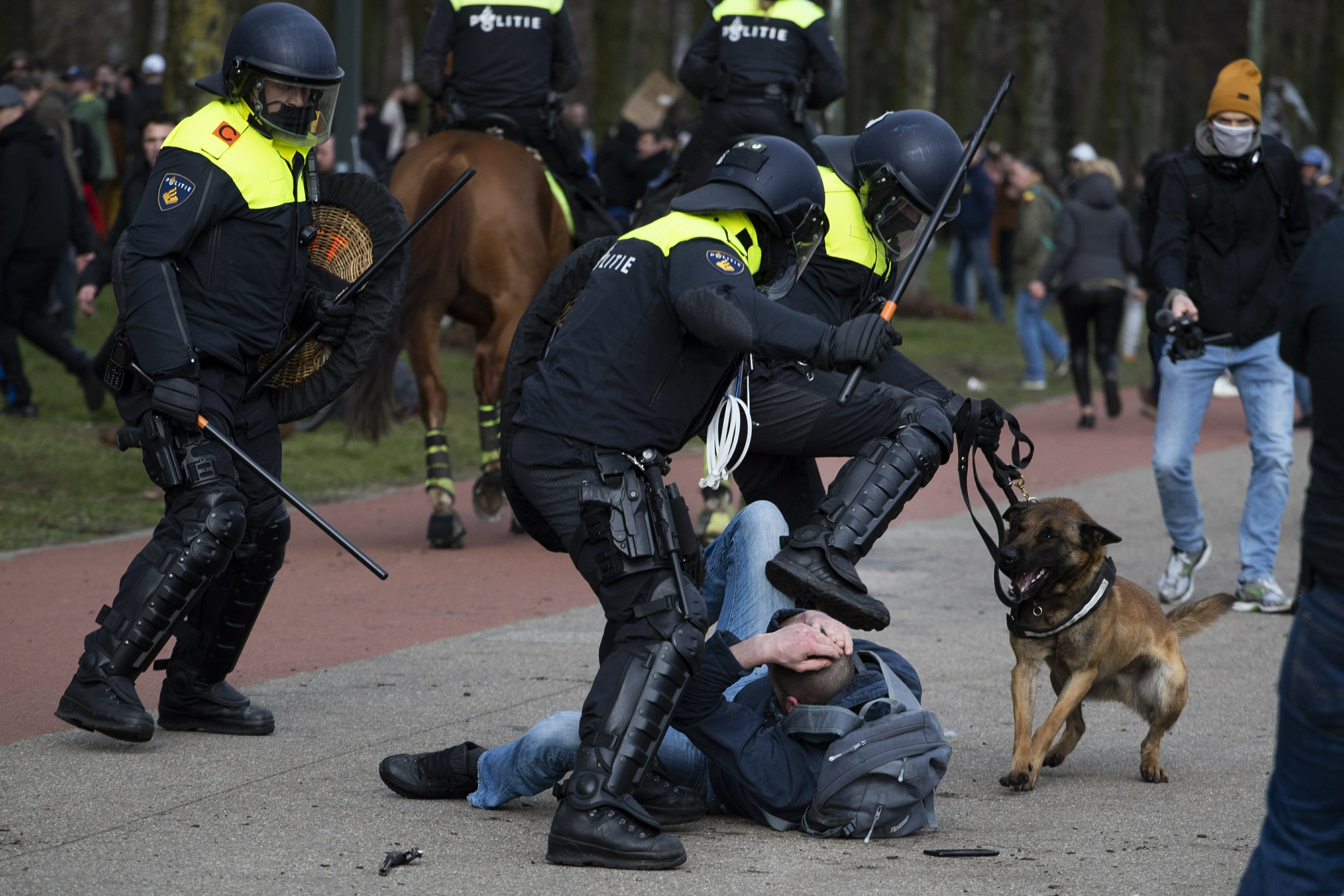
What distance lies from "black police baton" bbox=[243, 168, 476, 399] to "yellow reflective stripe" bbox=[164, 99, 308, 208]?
0.44 metres

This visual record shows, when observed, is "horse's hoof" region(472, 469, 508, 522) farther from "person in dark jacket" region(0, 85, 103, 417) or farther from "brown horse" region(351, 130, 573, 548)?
"person in dark jacket" region(0, 85, 103, 417)

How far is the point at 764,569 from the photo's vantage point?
436 cm

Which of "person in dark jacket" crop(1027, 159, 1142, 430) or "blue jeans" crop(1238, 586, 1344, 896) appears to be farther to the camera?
"person in dark jacket" crop(1027, 159, 1142, 430)

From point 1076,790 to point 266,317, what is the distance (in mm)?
2824

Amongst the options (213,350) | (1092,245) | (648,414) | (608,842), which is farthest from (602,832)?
(1092,245)

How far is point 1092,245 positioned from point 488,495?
Answer: 7.36 meters

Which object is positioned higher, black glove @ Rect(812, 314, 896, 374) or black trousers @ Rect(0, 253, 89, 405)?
black glove @ Rect(812, 314, 896, 374)

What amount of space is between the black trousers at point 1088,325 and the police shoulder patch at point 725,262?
10.4 meters

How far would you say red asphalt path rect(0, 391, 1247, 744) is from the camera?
6020 millimetres

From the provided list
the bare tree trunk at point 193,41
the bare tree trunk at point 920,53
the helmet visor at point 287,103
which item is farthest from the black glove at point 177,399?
the bare tree trunk at point 920,53

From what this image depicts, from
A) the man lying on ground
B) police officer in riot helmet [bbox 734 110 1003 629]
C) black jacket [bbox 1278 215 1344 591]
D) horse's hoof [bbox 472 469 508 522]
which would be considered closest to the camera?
black jacket [bbox 1278 215 1344 591]

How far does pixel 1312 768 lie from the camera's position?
2.95m

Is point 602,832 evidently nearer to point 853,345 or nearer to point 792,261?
point 853,345

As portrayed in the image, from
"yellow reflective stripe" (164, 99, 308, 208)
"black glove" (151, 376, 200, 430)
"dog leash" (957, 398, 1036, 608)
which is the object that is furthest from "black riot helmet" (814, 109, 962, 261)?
"black glove" (151, 376, 200, 430)
